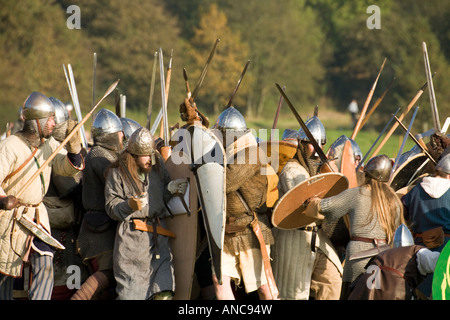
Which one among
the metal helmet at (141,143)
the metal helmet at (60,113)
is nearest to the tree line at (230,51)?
the metal helmet at (60,113)

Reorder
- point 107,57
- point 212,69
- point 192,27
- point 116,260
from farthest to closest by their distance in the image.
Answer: point 192,27 < point 212,69 < point 107,57 < point 116,260

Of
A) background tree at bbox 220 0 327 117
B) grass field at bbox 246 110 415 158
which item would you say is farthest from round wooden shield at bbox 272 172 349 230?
background tree at bbox 220 0 327 117

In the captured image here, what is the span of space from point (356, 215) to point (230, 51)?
31.3 meters

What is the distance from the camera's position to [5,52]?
1226 inches

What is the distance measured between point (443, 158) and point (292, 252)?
1428 millimetres

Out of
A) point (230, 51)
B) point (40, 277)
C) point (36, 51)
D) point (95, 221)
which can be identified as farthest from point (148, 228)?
point (230, 51)

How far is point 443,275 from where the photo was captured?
5.13 metres

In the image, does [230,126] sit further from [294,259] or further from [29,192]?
[29,192]

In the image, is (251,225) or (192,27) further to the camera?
(192,27)

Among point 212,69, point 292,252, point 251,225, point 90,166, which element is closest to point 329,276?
point 292,252

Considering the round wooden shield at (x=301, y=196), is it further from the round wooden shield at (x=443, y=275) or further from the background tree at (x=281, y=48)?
the background tree at (x=281, y=48)

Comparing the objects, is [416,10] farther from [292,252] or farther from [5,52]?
[292,252]

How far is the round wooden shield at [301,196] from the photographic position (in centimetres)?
636

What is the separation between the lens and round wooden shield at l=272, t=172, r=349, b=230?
20.9 feet
